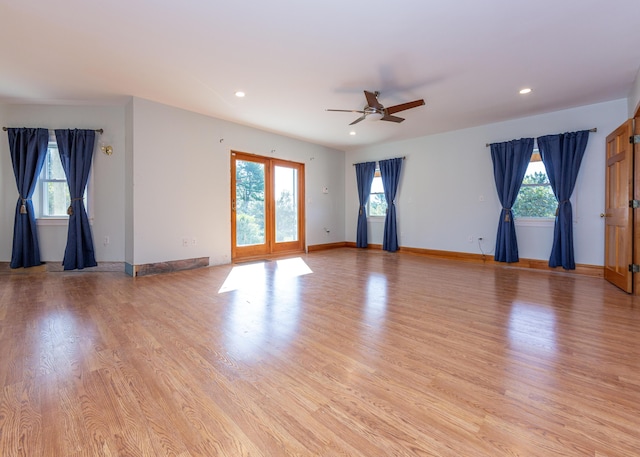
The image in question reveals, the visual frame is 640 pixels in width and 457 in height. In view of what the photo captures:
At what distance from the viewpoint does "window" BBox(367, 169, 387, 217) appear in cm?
705

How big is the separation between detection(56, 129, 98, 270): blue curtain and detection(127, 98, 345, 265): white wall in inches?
36.7

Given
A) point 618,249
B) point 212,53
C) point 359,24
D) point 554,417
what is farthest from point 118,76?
point 618,249

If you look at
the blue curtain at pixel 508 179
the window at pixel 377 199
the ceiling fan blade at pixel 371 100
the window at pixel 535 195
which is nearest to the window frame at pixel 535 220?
the window at pixel 535 195

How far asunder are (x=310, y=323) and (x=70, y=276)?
3987 mm

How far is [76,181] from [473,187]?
6760 millimetres

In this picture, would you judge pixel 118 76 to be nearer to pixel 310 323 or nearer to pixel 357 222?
pixel 310 323

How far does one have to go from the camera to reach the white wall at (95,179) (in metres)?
4.41

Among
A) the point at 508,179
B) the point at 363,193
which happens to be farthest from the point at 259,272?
the point at 508,179

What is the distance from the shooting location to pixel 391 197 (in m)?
6.59

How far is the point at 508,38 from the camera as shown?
8.94 feet

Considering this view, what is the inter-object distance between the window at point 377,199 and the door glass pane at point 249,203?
2.75 m

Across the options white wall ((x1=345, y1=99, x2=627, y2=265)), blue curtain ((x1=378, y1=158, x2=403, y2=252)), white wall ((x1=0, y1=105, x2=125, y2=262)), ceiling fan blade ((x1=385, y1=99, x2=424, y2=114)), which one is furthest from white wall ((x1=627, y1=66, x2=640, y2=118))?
white wall ((x1=0, y1=105, x2=125, y2=262))

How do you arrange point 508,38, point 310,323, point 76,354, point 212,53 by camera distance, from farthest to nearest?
point 212,53 → point 508,38 → point 310,323 → point 76,354

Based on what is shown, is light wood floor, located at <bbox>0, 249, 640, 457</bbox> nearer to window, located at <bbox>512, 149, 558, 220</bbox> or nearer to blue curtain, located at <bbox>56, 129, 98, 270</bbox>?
blue curtain, located at <bbox>56, 129, 98, 270</bbox>
